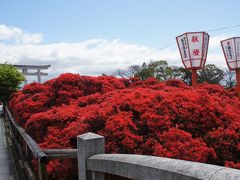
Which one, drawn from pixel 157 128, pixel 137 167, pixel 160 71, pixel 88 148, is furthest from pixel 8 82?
pixel 137 167

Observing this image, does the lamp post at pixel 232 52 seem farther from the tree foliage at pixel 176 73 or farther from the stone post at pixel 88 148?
the tree foliage at pixel 176 73

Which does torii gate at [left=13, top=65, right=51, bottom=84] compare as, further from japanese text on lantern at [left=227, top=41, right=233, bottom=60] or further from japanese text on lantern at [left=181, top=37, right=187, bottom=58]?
japanese text on lantern at [left=181, top=37, right=187, bottom=58]

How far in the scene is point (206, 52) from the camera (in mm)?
10562

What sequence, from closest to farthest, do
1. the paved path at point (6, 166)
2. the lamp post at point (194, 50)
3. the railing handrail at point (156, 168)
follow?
the railing handrail at point (156, 168) < the paved path at point (6, 166) < the lamp post at point (194, 50)

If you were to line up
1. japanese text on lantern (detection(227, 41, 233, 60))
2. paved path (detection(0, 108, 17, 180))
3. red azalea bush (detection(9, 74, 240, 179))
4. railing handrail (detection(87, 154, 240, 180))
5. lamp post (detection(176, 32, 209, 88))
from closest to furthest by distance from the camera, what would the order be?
railing handrail (detection(87, 154, 240, 180)) < red azalea bush (detection(9, 74, 240, 179)) < paved path (detection(0, 108, 17, 180)) < lamp post (detection(176, 32, 209, 88)) < japanese text on lantern (detection(227, 41, 233, 60))

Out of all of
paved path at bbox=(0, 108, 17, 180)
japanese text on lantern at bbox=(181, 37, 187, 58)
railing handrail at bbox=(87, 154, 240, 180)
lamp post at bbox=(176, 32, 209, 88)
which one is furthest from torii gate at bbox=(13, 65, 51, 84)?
railing handrail at bbox=(87, 154, 240, 180)

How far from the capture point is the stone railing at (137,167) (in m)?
1.58

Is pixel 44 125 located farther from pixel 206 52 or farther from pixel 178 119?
pixel 206 52

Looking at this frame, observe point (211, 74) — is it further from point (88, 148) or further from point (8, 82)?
point (88, 148)

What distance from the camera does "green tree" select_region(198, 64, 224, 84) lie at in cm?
4119

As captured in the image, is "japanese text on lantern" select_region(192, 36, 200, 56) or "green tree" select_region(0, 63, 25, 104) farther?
"green tree" select_region(0, 63, 25, 104)

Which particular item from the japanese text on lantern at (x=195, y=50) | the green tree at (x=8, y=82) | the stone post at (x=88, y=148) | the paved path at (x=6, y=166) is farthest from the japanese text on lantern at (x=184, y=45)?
the green tree at (x=8, y=82)

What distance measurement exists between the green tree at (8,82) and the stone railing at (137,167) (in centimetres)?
2528

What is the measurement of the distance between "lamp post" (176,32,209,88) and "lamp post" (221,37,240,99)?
2.93 metres
